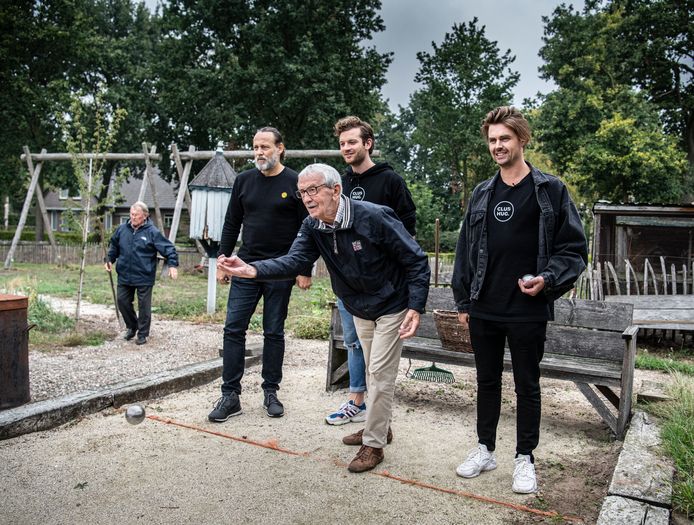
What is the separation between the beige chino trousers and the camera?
12.2ft

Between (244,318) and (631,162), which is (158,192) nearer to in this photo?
(631,162)

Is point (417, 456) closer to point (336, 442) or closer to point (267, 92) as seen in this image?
point (336, 442)

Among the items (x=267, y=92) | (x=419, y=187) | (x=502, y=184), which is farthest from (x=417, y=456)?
(x=419, y=187)

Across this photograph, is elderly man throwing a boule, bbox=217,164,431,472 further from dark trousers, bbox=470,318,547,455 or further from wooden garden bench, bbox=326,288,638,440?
wooden garden bench, bbox=326,288,638,440

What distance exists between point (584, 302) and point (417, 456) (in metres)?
2.20

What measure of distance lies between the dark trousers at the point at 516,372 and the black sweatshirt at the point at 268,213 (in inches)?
71.5

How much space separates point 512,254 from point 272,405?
2481 millimetres

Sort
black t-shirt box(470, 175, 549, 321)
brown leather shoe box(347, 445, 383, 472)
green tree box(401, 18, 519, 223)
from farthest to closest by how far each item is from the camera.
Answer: green tree box(401, 18, 519, 223), brown leather shoe box(347, 445, 383, 472), black t-shirt box(470, 175, 549, 321)

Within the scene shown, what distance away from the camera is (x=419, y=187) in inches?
1524

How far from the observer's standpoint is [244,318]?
4812mm

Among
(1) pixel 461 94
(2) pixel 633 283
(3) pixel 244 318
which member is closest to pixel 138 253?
(3) pixel 244 318

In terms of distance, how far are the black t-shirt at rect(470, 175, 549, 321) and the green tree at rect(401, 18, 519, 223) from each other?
3788 centimetres

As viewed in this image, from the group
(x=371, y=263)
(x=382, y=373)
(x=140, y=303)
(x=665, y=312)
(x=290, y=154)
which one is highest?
(x=290, y=154)

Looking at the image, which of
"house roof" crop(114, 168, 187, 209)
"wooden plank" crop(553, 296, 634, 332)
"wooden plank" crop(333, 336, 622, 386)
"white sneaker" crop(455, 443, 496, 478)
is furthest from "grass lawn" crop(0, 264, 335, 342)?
"house roof" crop(114, 168, 187, 209)
